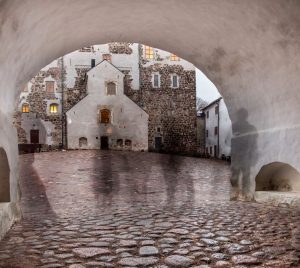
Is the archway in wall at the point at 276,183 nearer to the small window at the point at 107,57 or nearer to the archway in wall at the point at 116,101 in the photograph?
the archway in wall at the point at 116,101

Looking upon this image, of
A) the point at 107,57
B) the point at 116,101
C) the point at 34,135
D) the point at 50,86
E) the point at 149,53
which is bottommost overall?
the point at 34,135

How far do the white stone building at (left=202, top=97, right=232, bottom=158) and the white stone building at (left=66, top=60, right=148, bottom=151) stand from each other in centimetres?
787

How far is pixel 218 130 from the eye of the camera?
3409 cm

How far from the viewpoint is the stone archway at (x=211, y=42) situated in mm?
4125

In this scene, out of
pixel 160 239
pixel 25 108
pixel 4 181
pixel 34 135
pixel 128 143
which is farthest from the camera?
pixel 25 108

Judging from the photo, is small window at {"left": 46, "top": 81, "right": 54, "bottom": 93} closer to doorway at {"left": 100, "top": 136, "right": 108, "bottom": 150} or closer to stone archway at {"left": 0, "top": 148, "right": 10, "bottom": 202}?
doorway at {"left": 100, "top": 136, "right": 108, "bottom": 150}

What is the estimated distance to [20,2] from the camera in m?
3.30

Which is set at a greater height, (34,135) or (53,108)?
(53,108)

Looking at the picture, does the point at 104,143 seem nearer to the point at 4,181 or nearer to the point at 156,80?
the point at 156,80

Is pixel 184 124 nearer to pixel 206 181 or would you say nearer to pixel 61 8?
pixel 206 181

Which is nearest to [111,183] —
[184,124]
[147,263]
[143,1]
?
[143,1]

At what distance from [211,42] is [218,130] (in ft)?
95.0

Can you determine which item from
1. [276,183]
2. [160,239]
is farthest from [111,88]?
[160,239]

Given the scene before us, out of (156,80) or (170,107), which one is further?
(156,80)
